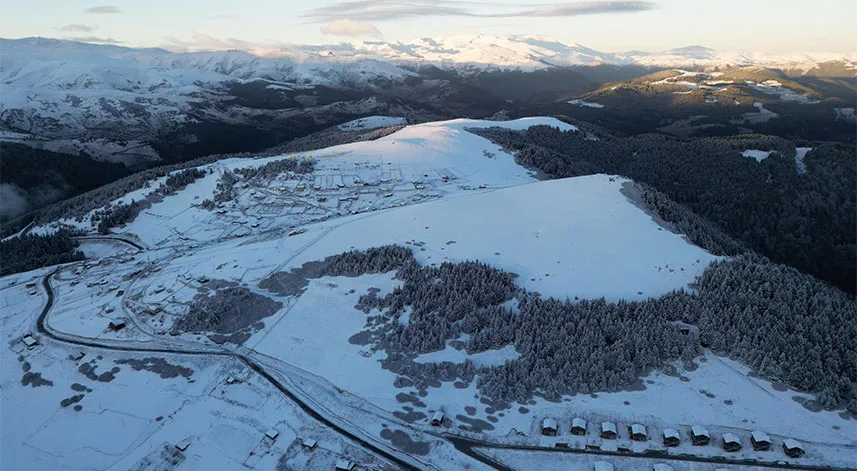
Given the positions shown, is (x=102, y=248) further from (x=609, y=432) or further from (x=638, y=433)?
(x=638, y=433)

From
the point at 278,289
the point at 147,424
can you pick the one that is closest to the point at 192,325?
the point at 278,289

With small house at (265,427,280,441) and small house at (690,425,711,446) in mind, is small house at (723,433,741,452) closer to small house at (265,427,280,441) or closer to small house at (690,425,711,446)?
small house at (690,425,711,446)

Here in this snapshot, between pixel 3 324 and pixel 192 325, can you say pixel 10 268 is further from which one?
pixel 192 325

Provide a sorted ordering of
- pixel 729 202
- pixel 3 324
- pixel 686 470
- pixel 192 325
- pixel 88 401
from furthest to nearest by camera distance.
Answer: pixel 729 202 < pixel 3 324 < pixel 192 325 < pixel 88 401 < pixel 686 470

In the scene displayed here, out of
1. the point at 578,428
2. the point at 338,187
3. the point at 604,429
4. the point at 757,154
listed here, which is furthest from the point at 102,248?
the point at 757,154

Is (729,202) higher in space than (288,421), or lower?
lower

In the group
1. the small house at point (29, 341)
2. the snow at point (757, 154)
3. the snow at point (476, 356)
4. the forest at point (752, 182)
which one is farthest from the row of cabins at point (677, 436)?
the snow at point (757, 154)

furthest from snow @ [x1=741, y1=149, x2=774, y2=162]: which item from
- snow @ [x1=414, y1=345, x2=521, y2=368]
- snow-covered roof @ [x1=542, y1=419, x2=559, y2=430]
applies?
snow-covered roof @ [x1=542, y1=419, x2=559, y2=430]
